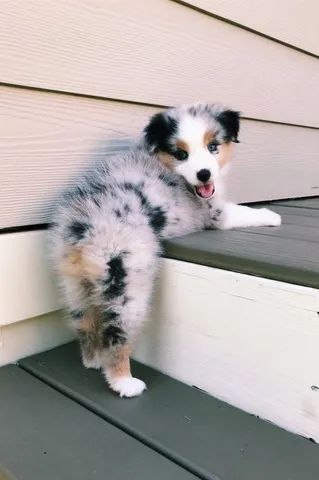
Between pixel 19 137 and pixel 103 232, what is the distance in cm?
35

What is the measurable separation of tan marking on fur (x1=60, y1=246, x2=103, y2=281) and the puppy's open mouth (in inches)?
17.4

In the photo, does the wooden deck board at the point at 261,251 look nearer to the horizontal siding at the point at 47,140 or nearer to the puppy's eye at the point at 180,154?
the puppy's eye at the point at 180,154

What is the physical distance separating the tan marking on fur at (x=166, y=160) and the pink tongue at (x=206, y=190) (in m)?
0.10

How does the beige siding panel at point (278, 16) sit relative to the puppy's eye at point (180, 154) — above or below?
above

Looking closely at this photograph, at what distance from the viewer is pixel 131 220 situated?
4.07 feet

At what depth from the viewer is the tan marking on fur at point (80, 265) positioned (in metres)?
1.16

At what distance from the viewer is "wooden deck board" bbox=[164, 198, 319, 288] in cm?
106

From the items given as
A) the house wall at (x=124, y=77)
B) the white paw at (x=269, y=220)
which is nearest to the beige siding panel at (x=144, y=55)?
the house wall at (x=124, y=77)

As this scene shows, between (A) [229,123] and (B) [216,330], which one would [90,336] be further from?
(A) [229,123]

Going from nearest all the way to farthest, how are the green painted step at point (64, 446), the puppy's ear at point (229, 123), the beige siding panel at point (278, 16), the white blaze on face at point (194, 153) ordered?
the green painted step at point (64, 446)
the white blaze on face at point (194, 153)
the puppy's ear at point (229, 123)
the beige siding panel at point (278, 16)

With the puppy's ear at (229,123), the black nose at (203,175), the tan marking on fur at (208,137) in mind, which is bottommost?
the black nose at (203,175)

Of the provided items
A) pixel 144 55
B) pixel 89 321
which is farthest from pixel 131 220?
pixel 144 55

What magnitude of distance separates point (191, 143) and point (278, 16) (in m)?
1.05

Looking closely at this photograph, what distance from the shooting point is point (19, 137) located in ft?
4.23
